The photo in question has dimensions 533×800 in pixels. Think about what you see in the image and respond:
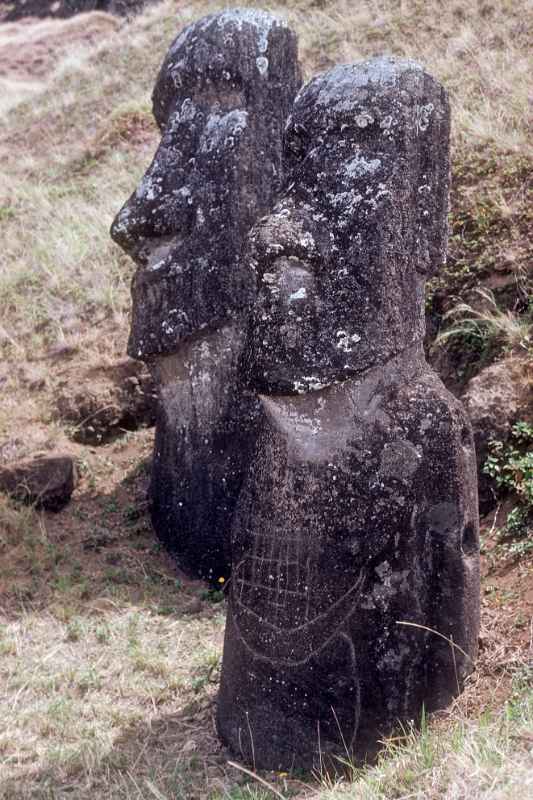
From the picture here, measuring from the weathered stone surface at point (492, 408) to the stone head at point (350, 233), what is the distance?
6.07ft

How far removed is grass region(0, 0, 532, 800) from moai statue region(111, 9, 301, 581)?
2.32 feet

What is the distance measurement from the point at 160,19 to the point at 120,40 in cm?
85

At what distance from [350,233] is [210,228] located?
2094 millimetres

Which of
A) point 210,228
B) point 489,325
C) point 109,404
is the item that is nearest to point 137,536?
point 109,404

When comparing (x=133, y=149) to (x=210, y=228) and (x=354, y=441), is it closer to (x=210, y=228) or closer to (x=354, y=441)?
(x=210, y=228)

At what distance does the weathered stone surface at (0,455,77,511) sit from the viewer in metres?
6.16

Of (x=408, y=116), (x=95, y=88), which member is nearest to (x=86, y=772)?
(x=408, y=116)

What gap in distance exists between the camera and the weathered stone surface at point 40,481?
616 centimetres

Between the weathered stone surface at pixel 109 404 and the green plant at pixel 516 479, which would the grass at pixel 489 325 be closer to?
the green plant at pixel 516 479

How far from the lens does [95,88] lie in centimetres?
1664

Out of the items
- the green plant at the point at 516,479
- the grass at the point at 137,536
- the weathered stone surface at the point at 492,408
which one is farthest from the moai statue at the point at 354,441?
the weathered stone surface at the point at 492,408

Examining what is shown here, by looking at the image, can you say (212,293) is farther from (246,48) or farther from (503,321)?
(503,321)

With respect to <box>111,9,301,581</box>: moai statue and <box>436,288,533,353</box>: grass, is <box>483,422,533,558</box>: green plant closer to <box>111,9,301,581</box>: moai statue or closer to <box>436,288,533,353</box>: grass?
<box>436,288,533,353</box>: grass

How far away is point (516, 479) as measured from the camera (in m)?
4.87
